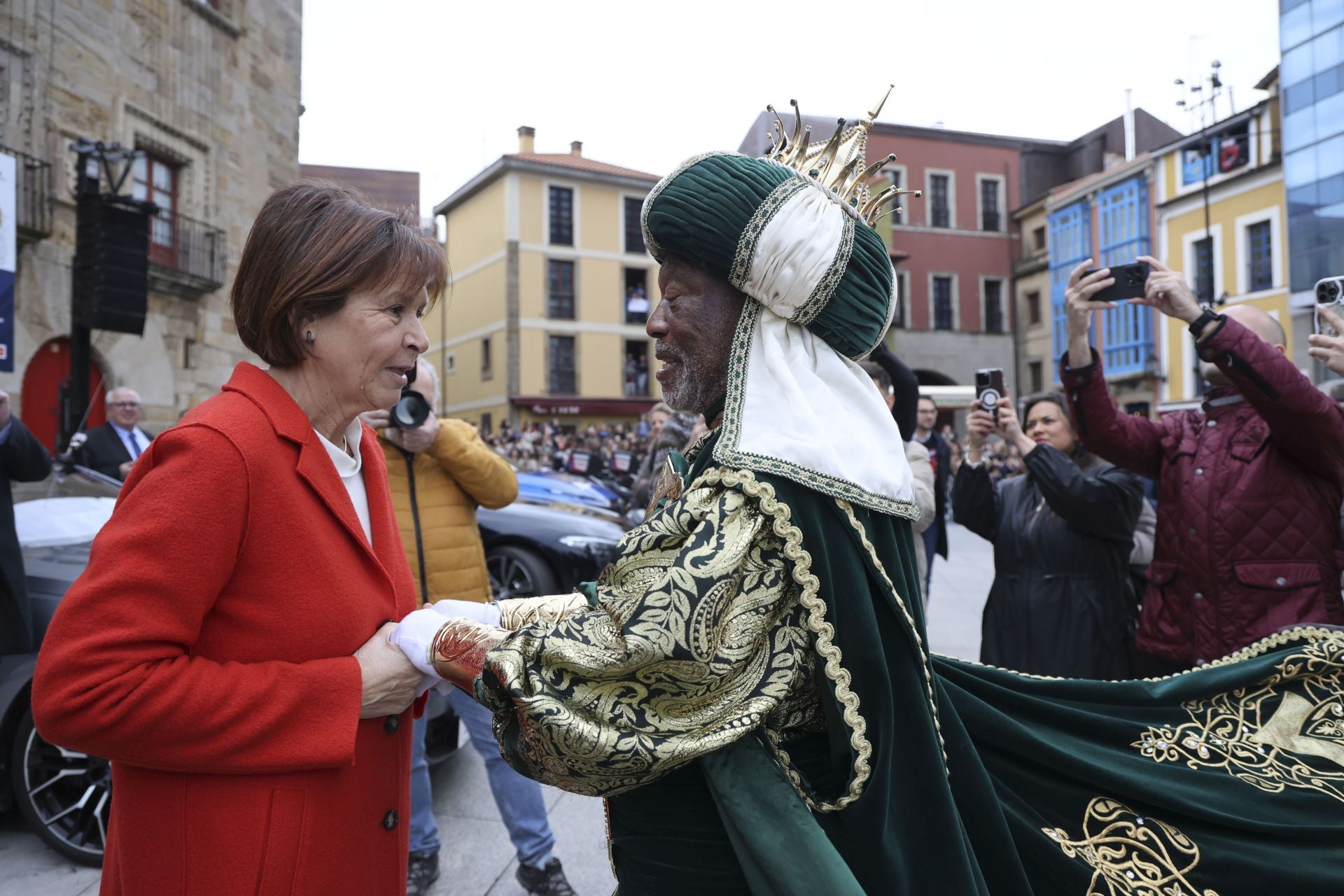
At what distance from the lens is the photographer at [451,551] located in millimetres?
3035

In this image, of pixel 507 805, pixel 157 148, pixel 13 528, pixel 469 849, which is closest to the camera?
pixel 507 805

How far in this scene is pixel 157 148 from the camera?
44.6 feet

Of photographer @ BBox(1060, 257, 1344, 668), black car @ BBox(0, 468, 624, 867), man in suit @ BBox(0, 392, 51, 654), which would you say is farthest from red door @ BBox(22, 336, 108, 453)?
photographer @ BBox(1060, 257, 1344, 668)

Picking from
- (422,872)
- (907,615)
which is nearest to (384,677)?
(907,615)

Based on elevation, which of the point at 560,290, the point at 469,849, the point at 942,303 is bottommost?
the point at 469,849

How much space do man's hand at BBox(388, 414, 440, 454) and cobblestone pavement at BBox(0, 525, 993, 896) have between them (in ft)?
4.98

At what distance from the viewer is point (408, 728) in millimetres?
1732

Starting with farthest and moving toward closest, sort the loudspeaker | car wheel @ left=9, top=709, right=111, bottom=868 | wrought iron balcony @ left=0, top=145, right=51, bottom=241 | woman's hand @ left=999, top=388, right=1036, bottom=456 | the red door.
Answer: the red door → wrought iron balcony @ left=0, top=145, right=51, bottom=241 → the loudspeaker → woman's hand @ left=999, top=388, right=1036, bottom=456 → car wheel @ left=9, top=709, right=111, bottom=868

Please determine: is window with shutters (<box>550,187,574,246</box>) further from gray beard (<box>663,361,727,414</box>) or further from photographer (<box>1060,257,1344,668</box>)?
gray beard (<box>663,361,727,414</box>)

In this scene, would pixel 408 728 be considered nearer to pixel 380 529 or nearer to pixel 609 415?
pixel 380 529

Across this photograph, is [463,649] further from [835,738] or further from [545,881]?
[545,881]

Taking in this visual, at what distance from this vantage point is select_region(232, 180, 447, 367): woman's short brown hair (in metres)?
1.55

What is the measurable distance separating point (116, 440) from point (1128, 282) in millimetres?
6979

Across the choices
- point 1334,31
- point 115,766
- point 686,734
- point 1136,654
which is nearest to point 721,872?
point 686,734
